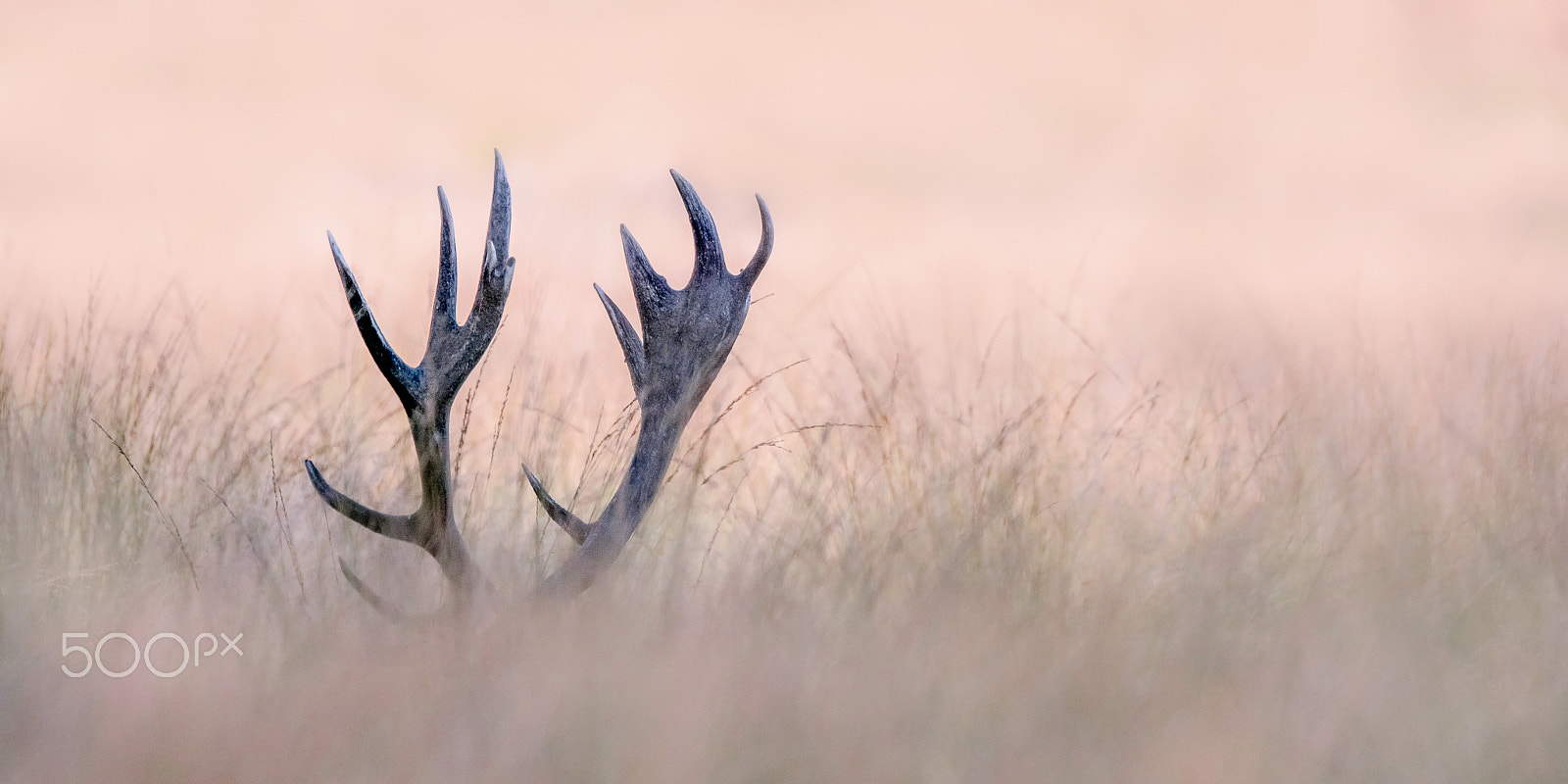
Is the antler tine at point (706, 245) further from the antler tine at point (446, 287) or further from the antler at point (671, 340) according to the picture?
the antler tine at point (446, 287)

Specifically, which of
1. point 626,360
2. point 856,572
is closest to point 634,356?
point 626,360

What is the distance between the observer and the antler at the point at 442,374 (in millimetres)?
2172

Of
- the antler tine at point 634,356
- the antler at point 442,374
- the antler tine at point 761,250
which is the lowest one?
the antler at point 442,374

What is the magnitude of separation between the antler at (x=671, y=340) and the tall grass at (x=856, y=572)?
0.13 meters

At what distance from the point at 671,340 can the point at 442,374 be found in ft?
1.50

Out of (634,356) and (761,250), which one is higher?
(761,250)

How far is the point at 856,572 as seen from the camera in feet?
8.04

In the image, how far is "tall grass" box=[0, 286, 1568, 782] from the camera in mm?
1726

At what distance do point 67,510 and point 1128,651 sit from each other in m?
2.36

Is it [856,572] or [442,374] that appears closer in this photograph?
[442,374]

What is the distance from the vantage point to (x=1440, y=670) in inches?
80.5

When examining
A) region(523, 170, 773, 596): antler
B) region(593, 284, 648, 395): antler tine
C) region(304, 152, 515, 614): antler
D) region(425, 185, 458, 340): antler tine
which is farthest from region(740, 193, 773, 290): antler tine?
region(425, 185, 458, 340): antler tine

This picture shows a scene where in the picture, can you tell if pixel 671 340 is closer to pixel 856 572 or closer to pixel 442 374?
pixel 442 374

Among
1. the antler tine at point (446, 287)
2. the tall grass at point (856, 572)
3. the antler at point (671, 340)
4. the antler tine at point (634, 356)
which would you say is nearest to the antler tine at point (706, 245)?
the antler at point (671, 340)
